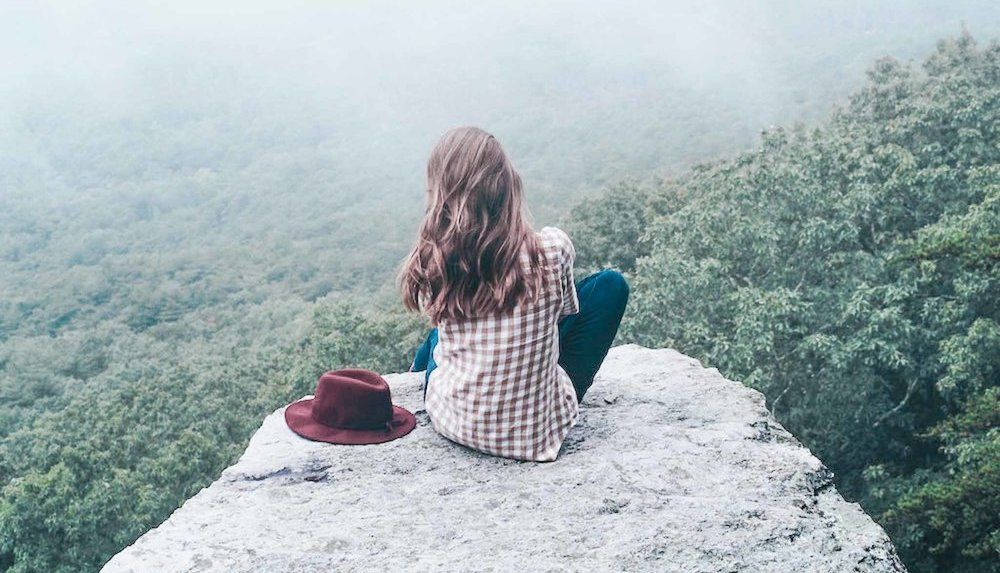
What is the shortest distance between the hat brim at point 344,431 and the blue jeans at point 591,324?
0.30 m

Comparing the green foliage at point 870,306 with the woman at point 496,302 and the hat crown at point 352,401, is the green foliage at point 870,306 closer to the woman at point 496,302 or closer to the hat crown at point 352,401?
the woman at point 496,302

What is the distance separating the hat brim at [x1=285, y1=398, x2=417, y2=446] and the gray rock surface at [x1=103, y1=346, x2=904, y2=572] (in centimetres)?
4

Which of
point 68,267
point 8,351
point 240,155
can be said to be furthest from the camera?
point 240,155

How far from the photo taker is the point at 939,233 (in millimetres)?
10070

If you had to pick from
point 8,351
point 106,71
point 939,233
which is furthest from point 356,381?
point 106,71

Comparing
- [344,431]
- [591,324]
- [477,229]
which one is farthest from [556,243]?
[344,431]

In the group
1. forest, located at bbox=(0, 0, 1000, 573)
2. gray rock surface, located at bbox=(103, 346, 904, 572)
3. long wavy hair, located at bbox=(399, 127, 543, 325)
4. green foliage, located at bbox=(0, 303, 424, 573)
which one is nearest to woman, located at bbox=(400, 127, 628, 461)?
long wavy hair, located at bbox=(399, 127, 543, 325)

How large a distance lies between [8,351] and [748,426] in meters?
36.8

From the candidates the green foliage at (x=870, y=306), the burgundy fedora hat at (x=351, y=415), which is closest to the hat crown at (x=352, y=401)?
the burgundy fedora hat at (x=351, y=415)

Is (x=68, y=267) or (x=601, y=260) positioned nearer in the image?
(x=601, y=260)

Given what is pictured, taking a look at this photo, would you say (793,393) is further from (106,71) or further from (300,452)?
(106,71)

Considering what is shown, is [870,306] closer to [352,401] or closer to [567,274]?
[567,274]

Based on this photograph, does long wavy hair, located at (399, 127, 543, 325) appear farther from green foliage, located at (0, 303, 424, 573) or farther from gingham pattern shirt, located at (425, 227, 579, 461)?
green foliage, located at (0, 303, 424, 573)

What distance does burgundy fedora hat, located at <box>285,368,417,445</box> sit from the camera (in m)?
3.72
